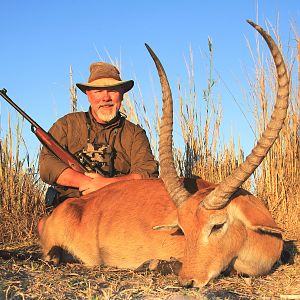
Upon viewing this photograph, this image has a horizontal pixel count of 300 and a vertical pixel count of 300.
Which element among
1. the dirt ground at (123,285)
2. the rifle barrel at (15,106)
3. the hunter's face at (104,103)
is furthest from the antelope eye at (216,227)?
the rifle barrel at (15,106)

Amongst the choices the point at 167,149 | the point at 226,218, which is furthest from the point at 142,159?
the point at 226,218

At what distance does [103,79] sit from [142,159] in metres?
1.15

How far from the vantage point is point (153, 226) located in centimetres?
464

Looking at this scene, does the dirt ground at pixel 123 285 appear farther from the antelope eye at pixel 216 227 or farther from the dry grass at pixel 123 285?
the antelope eye at pixel 216 227

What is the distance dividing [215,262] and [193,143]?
12.8 feet

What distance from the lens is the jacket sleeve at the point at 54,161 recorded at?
19.2ft

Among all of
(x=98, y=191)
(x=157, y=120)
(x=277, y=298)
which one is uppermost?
(x=157, y=120)

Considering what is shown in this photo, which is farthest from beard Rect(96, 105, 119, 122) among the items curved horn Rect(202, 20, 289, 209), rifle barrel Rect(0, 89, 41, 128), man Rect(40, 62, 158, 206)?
curved horn Rect(202, 20, 289, 209)

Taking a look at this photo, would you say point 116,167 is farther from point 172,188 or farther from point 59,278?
point 59,278

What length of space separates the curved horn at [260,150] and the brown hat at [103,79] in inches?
118

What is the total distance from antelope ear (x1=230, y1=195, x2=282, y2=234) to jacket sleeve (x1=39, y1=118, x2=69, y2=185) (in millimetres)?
2360

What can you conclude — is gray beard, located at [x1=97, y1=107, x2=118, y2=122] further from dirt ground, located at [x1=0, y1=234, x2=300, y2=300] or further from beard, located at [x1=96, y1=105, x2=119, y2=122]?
dirt ground, located at [x1=0, y1=234, x2=300, y2=300]

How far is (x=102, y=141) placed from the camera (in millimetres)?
6375

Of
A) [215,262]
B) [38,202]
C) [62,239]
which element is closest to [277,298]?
[215,262]
